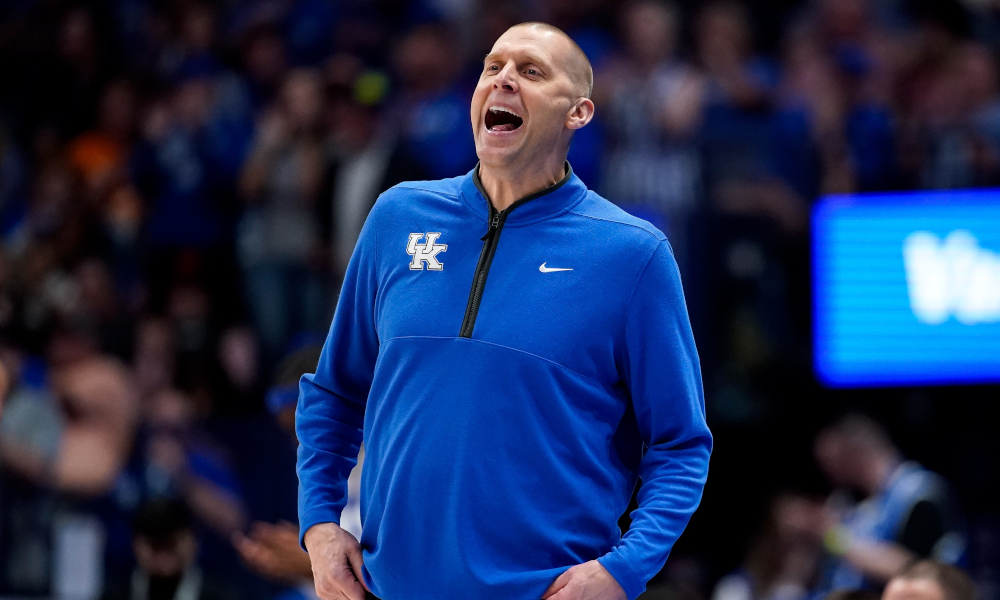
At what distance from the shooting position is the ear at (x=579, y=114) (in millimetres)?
2553

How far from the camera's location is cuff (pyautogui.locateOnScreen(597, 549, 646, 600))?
7.50 ft

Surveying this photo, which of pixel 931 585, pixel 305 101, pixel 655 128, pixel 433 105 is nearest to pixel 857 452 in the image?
pixel 655 128

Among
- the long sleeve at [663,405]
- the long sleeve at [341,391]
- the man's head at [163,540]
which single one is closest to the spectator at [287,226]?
the man's head at [163,540]

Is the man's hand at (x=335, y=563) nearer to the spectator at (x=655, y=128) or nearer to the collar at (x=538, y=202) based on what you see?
the collar at (x=538, y=202)

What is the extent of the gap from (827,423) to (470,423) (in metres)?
5.19

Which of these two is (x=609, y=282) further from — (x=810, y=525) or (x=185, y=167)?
(x=185, y=167)

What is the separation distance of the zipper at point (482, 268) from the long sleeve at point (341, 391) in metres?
0.25

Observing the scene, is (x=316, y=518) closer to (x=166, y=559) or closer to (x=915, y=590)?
(x=915, y=590)

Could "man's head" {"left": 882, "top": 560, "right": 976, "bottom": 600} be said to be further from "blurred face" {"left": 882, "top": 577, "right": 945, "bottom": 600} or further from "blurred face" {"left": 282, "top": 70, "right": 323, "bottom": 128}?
"blurred face" {"left": 282, "top": 70, "right": 323, "bottom": 128}

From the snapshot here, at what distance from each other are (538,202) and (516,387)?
39cm

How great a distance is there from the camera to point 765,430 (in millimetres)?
7203

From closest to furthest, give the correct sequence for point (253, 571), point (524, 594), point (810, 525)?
point (524, 594)
point (253, 571)
point (810, 525)

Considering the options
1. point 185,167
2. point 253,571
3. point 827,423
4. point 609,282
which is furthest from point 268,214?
point 609,282

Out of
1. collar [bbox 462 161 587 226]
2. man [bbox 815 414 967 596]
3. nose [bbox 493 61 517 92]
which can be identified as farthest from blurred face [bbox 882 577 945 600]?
nose [bbox 493 61 517 92]
